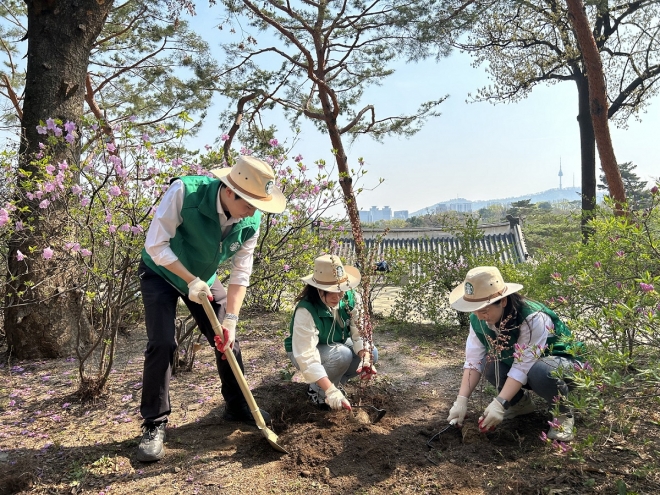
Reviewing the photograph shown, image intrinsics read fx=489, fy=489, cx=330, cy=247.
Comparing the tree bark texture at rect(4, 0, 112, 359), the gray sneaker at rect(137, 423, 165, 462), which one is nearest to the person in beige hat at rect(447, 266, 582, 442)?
the gray sneaker at rect(137, 423, 165, 462)

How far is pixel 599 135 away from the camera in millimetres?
5586

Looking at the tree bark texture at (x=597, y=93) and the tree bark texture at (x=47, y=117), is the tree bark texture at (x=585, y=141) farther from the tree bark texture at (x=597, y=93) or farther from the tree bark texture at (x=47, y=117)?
the tree bark texture at (x=47, y=117)

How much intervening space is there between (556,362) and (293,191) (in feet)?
8.79

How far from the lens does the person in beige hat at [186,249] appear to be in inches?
91.4

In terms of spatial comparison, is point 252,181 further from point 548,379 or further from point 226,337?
point 548,379

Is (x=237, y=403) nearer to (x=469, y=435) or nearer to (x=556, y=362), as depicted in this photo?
(x=469, y=435)

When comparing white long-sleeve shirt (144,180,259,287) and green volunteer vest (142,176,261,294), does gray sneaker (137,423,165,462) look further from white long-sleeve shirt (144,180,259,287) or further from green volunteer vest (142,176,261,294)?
white long-sleeve shirt (144,180,259,287)

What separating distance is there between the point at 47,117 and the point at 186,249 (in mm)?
2477

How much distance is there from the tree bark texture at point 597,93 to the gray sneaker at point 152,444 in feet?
16.6

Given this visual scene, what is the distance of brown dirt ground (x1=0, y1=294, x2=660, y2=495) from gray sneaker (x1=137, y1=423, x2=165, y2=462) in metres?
0.04

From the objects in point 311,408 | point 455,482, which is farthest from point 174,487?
point 455,482

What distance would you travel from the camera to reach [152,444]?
7.96 ft

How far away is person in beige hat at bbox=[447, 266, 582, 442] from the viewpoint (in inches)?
92.8

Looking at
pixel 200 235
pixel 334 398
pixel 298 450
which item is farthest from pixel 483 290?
pixel 200 235
